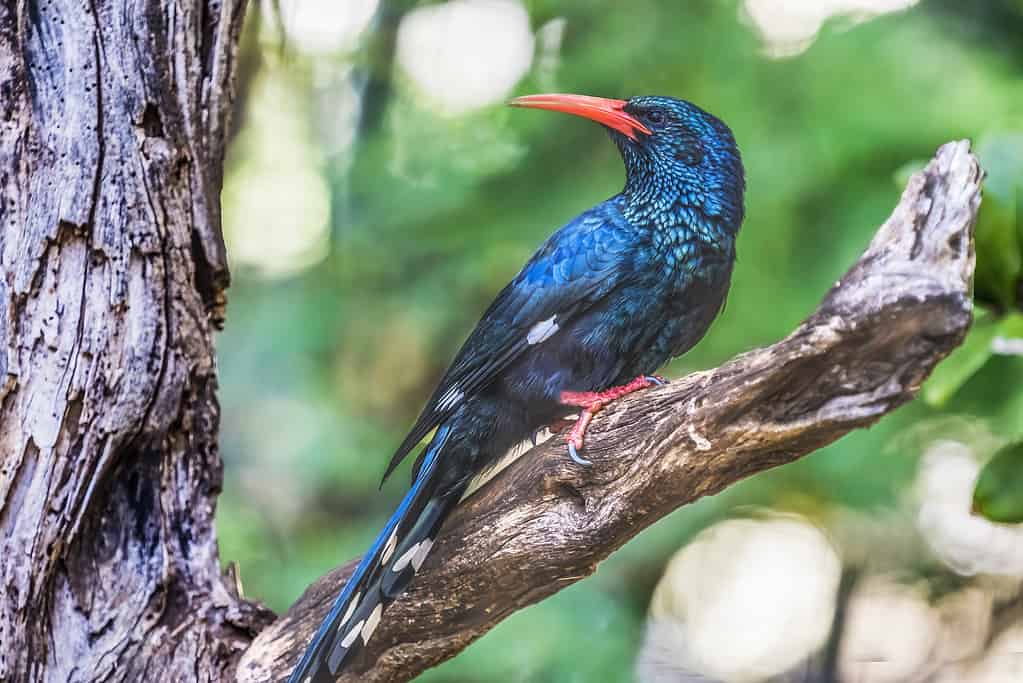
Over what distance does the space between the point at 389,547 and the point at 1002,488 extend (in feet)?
4.67

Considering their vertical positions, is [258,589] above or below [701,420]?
above

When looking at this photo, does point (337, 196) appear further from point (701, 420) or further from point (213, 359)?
point (701, 420)

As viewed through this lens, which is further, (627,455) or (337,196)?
(337,196)

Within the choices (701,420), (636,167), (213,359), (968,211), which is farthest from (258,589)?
(968,211)

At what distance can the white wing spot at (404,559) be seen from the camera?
8.02ft

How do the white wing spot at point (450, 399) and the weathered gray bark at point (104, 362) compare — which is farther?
the white wing spot at point (450, 399)

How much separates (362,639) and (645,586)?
2668 millimetres

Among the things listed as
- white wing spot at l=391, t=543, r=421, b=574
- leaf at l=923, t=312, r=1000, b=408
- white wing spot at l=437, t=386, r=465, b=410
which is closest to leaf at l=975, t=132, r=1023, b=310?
leaf at l=923, t=312, r=1000, b=408

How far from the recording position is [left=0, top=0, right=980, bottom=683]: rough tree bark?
7.67ft

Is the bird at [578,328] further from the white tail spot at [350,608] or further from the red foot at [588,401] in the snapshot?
the white tail spot at [350,608]

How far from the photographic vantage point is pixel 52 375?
7.93 feet

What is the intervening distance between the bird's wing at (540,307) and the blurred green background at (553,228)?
1.55 m

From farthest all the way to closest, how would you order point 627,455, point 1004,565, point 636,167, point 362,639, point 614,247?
point 1004,565, point 636,167, point 614,247, point 362,639, point 627,455

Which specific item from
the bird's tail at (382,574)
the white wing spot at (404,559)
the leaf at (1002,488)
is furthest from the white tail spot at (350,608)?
the leaf at (1002,488)
